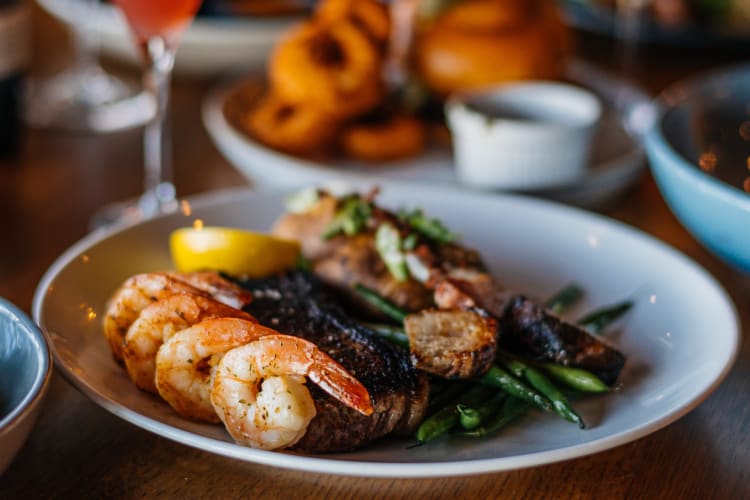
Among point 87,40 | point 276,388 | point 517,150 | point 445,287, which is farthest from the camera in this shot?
point 87,40

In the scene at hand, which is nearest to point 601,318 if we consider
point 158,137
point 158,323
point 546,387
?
point 546,387

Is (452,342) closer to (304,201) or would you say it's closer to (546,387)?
(546,387)

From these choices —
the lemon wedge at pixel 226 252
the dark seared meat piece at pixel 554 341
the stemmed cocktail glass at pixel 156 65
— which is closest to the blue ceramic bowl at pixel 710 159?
the dark seared meat piece at pixel 554 341

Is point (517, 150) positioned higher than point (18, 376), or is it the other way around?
point (18, 376)

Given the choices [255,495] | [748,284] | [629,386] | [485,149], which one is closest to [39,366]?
[255,495]

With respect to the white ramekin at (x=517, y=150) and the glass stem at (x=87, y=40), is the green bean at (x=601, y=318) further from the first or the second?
the glass stem at (x=87, y=40)

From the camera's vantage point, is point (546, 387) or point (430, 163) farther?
point (430, 163)

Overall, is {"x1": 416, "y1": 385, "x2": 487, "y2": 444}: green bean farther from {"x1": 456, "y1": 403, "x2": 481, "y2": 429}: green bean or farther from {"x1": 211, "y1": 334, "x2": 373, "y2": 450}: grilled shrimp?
{"x1": 211, "y1": 334, "x2": 373, "y2": 450}: grilled shrimp

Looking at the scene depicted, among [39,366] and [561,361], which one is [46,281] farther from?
[561,361]
